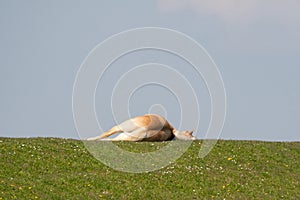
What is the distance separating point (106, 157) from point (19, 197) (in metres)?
5.53

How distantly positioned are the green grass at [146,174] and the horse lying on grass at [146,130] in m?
2.10

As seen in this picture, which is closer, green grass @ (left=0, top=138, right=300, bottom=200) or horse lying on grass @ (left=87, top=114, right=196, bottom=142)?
green grass @ (left=0, top=138, right=300, bottom=200)

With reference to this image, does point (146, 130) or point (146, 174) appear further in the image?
point (146, 130)

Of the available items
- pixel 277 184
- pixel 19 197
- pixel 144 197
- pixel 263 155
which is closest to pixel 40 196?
pixel 19 197

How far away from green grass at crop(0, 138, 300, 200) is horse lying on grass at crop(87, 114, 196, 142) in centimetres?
210

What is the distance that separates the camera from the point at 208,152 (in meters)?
26.1

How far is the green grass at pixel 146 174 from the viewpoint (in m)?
20.6

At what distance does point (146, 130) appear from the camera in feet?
94.7

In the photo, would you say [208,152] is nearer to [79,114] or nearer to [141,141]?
[141,141]

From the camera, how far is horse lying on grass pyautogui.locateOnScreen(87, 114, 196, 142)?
28812 millimetres

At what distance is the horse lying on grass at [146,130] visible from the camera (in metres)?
28.8

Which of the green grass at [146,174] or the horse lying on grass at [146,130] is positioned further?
the horse lying on grass at [146,130]

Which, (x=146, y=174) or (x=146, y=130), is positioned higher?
(x=146, y=130)

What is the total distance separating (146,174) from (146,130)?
6.08 metres
